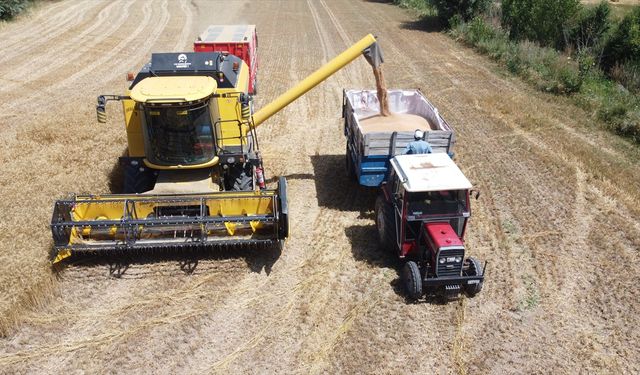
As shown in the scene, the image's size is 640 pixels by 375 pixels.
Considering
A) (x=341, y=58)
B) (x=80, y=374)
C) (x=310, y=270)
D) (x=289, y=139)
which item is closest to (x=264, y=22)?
(x=289, y=139)

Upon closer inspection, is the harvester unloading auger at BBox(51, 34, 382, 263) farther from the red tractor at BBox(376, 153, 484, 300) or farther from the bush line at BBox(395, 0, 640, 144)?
the bush line at BBox(395, 0, 640, 144)

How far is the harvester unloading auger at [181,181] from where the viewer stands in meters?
8.20

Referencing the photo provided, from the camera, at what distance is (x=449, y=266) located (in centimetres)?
752

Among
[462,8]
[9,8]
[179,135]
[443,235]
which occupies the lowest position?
[443,235]

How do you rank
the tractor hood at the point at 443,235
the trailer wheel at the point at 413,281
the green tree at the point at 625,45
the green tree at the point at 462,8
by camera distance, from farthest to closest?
the green tree at the point at 462,8 → the green tree at the point at 625,45 → the trailer wheel at the point at 413,281 → the tractor hood at the point at 443,235

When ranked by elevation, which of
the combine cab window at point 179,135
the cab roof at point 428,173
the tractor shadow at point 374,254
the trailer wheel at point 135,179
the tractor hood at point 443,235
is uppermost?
the combine cab window at point 179,135

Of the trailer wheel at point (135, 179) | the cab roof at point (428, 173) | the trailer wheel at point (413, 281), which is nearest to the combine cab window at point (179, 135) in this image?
the trailer wheel at point (135, 179)

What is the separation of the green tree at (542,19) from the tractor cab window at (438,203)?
2035 cm

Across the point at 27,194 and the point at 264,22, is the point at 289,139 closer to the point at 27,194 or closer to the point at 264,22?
the point at 27,194

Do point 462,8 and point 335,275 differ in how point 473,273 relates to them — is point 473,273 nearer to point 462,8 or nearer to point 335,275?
point 335,275

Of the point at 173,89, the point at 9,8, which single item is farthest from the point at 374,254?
the point at 9,8

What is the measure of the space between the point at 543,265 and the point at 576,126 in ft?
26.2

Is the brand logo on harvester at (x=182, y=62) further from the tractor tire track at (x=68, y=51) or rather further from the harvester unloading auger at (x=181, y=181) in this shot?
the tractor tire track at (x=68, y=51)

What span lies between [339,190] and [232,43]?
7.77 meters
